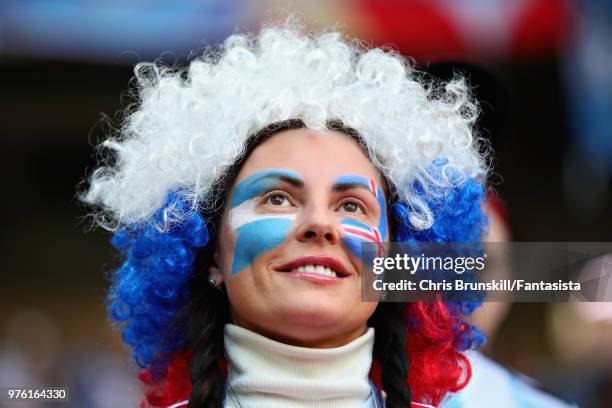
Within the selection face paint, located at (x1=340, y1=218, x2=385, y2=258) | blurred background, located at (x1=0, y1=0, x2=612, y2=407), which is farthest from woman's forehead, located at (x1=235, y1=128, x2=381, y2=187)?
blurred background, located at (x1=0, y1=0, x2=612, y2=407)

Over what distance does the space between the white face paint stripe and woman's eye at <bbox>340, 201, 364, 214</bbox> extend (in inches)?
6.7

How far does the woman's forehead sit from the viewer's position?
2201 millimetres

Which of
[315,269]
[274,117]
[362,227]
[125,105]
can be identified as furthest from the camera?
[125,105]

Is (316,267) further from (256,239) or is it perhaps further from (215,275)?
(215,275)

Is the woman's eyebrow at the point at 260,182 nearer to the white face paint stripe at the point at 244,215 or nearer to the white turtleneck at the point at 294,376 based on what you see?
the white face paint stripe at the point at 244,215

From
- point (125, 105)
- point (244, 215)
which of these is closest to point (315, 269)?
point (244, 215)

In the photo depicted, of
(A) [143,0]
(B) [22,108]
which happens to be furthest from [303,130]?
(B) [22,108]

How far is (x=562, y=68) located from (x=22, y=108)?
472 cm

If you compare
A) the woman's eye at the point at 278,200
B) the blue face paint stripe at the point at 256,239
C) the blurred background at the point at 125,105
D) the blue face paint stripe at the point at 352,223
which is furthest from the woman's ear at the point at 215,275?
the blurred background at the point at 125,105

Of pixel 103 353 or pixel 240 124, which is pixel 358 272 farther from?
pixel 103 353

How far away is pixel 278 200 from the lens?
2219 millimetres

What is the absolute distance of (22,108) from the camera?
26.2 ft

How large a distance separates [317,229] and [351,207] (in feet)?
0.55

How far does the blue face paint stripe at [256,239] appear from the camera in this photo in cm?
214
